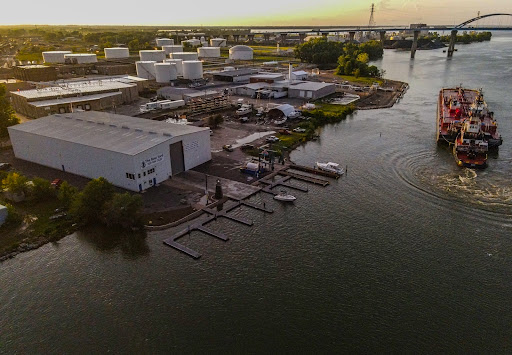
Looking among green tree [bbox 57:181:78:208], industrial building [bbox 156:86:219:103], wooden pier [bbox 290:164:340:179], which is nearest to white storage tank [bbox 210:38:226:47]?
industrial building [bbox 156:86:219:103]

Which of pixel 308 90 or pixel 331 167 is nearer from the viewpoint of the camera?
pixel 331 167

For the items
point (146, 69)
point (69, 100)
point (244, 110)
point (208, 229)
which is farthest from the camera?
point (146, 69)

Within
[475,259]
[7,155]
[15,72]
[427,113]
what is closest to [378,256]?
[475,259]

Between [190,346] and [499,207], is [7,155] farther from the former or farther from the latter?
[499,207]

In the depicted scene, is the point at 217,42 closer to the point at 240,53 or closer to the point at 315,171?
the point at 240,53

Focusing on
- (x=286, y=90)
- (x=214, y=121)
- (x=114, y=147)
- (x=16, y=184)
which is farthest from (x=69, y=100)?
(x=286, y=90)

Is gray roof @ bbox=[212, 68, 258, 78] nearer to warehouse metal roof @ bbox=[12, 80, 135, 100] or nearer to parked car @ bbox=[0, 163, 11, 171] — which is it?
warehouse metal roof @ bbox=[12, 80, 135, 100]

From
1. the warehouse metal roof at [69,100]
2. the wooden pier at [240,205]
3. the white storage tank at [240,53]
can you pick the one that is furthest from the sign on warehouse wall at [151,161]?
the white storage tank at [240,53]
